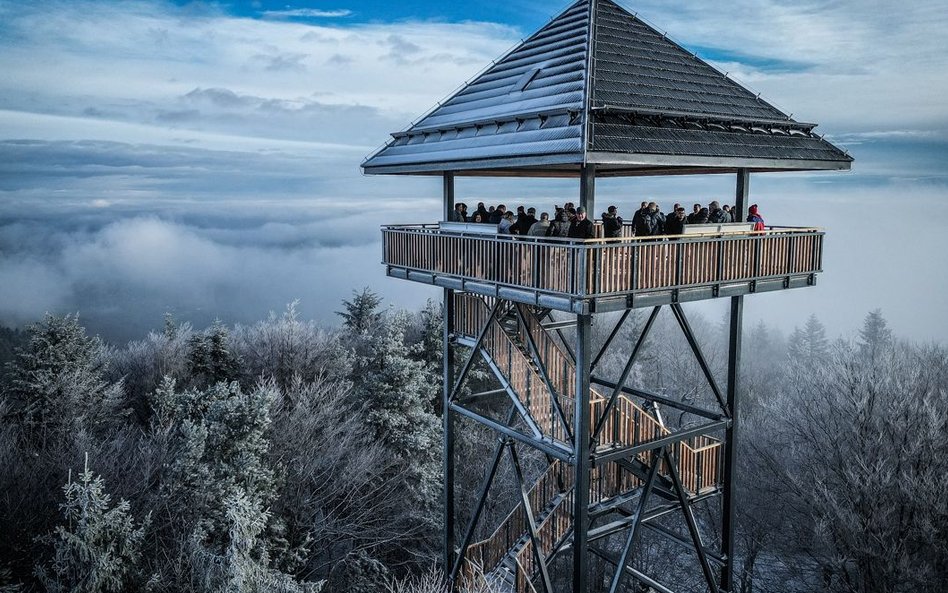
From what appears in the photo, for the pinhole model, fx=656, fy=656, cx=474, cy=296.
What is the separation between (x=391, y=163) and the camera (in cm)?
1497

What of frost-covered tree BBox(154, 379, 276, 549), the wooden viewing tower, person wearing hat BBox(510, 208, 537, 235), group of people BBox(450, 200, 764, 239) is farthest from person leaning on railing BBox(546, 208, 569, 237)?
frost-covered tree BBox(154, 379, 276, 549)

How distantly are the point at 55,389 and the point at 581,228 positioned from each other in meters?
23.0

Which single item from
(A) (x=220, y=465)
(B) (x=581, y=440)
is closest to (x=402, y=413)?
(A) (x=220, y=465)

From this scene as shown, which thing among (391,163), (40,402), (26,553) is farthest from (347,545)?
(391,163)

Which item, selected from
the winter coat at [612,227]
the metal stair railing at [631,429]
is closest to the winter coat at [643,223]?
the winter coat at [612,227]

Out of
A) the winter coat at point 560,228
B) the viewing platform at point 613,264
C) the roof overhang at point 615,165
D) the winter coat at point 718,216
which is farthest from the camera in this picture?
the winter coat at point 718,216

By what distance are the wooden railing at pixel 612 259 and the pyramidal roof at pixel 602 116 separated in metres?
1.36

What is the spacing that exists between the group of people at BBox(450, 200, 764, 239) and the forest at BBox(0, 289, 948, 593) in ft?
25.1

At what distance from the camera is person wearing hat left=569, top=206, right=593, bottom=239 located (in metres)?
10.9

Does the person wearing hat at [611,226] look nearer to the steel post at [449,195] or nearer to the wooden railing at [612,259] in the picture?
the wooden railing at [612,259]

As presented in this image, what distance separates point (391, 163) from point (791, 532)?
2434 cm

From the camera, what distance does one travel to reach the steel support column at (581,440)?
1135 cm

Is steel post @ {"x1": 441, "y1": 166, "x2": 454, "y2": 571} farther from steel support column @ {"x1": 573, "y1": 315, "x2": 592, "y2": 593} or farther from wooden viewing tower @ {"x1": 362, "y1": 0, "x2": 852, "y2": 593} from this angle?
steel support column @ {"x1": 573, "y1": 315, "x2": 592, "y2": 593}

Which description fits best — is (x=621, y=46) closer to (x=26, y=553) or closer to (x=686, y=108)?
(x=686, y=108)
